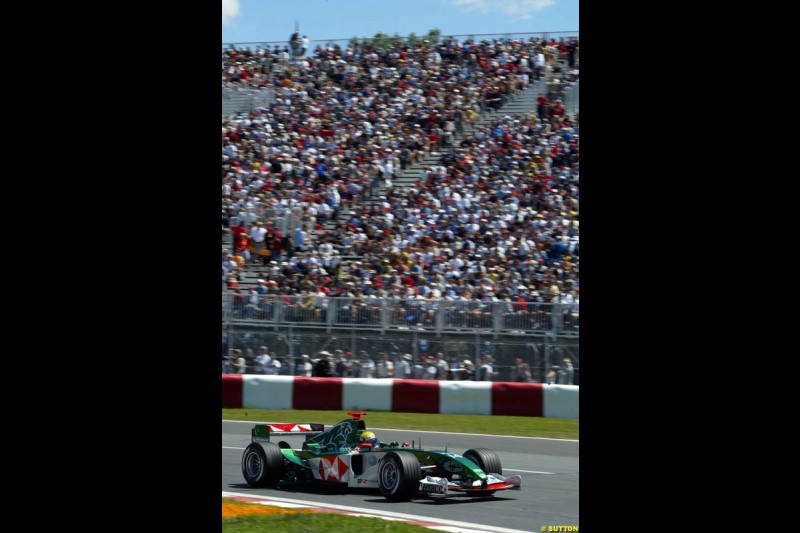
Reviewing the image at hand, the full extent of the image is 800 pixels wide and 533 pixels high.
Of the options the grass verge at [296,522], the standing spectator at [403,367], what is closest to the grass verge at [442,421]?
the standing spectator at [403,367]

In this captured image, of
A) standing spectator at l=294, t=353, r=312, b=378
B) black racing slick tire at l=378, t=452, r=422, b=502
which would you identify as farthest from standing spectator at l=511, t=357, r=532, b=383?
black racing slick tire at l=378, t=452, r=422, b=502

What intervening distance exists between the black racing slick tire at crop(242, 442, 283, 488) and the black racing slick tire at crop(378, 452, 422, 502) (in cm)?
134

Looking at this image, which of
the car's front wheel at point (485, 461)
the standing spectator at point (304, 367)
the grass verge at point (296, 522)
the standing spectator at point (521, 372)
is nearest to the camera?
the grass verge at point (296, 522)

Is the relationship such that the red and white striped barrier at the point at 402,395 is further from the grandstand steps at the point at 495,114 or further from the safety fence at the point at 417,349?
the grandstand steps at the point at 495,114

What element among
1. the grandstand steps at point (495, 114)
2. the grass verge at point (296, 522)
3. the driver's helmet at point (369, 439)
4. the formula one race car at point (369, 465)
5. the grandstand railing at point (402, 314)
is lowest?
the grass verge at point (296, 522)

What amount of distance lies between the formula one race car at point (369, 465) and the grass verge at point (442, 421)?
4.17m

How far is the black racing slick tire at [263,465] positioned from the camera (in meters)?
9.56

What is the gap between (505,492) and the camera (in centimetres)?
923

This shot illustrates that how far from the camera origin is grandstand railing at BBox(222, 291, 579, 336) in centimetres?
1451

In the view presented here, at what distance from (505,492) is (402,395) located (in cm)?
597

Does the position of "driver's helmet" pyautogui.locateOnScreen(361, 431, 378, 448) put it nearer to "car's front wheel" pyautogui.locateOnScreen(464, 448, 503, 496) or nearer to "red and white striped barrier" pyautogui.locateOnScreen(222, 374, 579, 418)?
"car's front wheel" pyautogui.locateOnScreen(464, 448, 503, 496)

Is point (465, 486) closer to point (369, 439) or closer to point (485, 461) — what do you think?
point (485, 461)

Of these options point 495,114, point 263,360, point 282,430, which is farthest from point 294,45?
point 282,430
